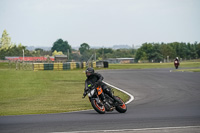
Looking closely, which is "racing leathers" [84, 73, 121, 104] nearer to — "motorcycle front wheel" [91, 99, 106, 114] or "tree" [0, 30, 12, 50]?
"motorcycle front wheel" [91, 99, 106, 114]

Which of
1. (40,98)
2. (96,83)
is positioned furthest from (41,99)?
(96,83)

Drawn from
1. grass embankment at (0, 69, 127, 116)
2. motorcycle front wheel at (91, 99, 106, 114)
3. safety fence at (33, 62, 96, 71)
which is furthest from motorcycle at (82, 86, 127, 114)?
safety fence at (33, 62, 96, 71)

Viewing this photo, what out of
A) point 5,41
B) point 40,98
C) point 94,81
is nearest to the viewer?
point 94,81

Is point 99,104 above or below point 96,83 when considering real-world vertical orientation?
below

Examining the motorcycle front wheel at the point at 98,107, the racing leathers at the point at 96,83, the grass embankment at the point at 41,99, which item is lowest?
the grass embankment at the point at 41,99

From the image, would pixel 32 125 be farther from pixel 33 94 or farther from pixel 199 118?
pixel 33 94

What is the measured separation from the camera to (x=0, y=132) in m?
9.45

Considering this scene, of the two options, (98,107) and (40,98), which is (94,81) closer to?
(98,107)

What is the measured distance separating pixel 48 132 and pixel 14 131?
2.65 feet

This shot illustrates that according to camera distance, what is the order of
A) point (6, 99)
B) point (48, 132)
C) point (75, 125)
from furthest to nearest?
point (6, 99)
point (75, 125)
point (48, 132)

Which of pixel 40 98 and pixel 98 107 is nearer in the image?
pixel 98 107

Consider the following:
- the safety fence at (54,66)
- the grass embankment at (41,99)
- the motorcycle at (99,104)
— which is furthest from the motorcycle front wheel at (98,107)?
the safety fence at (54,66)

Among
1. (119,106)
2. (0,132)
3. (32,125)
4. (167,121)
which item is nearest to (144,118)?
(167,121)

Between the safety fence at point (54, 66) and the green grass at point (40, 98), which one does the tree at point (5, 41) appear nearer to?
the safety fence at point (54, 66)
